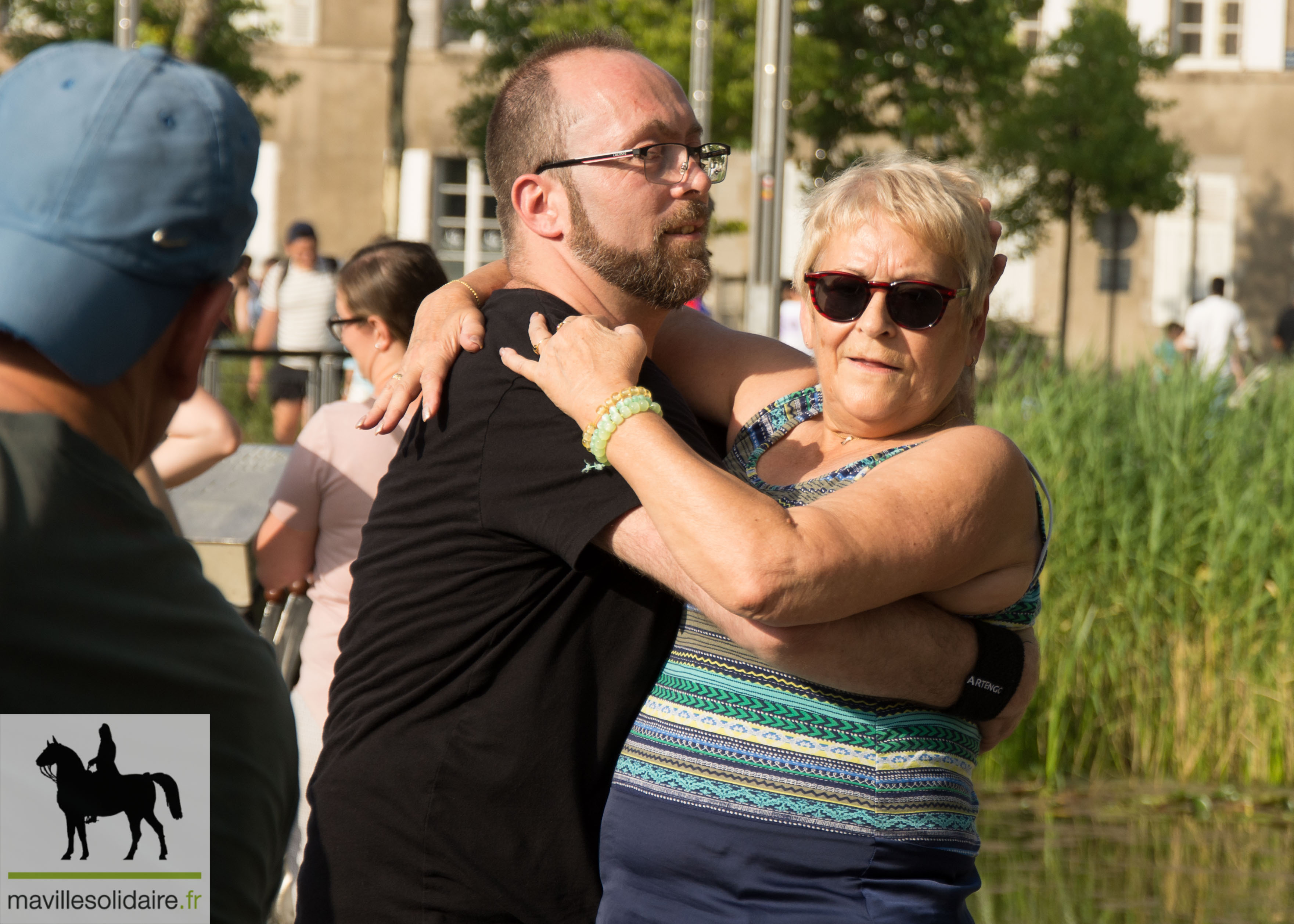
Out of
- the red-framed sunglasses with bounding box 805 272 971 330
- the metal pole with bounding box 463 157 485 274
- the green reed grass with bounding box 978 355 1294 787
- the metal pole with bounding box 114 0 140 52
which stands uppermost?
the metal pole with bounding box 114 0 140 52

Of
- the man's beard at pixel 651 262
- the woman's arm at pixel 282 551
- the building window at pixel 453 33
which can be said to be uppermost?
the building window at pixel 453 33

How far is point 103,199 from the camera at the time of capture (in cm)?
132

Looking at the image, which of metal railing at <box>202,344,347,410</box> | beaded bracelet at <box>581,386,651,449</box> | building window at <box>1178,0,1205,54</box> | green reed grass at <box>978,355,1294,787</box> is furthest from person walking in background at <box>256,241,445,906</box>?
building window at <box>1178,0,1205,54</box>

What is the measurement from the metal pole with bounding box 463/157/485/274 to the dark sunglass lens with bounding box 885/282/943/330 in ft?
81.7

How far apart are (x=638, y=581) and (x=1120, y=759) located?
4.75 m

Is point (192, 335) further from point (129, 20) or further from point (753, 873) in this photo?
point (129, 20)

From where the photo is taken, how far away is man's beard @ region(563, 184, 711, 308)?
7.51 ft

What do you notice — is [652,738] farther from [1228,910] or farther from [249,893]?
[1228,910]

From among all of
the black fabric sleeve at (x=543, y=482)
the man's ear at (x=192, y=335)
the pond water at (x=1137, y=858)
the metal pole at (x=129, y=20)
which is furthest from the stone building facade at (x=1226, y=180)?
the man's ear at (x=192, y=335)

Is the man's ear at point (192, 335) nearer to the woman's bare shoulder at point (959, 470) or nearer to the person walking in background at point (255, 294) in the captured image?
the woman's bare shoulder at point (959, 470)

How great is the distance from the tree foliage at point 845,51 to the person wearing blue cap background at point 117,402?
15953 millimetres

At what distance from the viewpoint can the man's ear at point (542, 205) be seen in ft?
7.69

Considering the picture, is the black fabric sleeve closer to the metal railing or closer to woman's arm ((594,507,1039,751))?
woman's arm ((594,507,1039,751))

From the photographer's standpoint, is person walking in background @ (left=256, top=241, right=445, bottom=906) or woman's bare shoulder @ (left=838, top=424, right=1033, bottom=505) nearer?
woman's bare shoulder @ (left=838, top=424, right=1033, bottom=505)
